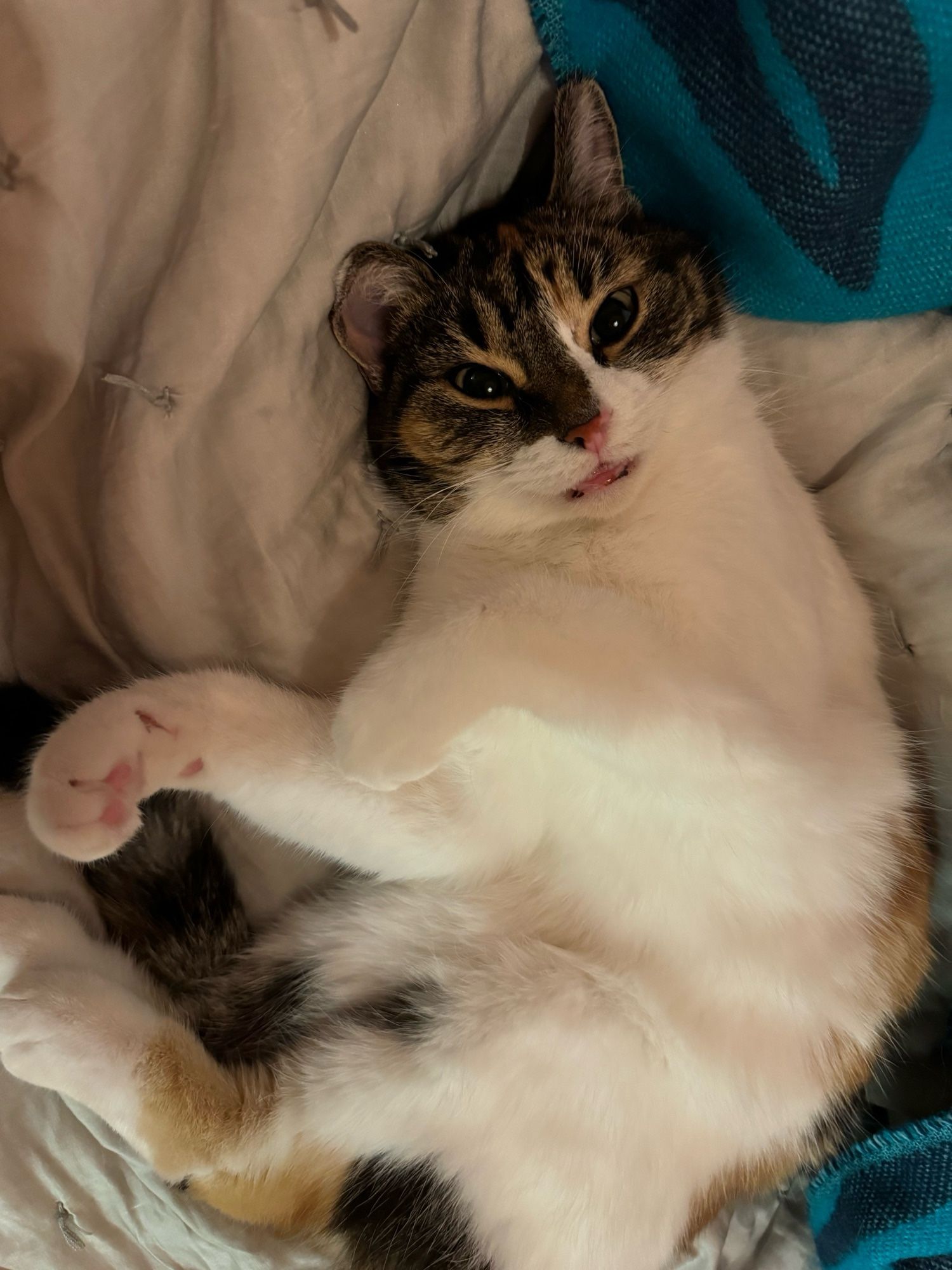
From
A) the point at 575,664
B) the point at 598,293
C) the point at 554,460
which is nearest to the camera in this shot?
the point at 575,664

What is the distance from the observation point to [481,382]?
3.79ft

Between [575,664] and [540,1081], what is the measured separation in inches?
21.0

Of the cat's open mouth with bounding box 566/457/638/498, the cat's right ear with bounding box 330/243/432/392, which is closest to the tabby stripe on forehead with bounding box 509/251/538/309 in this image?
the cat's right ear with bounding box 330/243/432/392

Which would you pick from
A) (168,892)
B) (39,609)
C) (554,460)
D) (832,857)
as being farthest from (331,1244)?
(554,460)

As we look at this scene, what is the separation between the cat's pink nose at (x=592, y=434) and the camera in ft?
3.42

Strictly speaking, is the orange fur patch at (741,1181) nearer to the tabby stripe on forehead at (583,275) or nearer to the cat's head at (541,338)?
the cat's head at (541,338)

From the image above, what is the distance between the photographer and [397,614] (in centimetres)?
133

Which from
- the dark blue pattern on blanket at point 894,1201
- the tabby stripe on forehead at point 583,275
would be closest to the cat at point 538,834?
the tabby stripe on forehead at point 583,275

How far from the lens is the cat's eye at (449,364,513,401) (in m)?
1.14

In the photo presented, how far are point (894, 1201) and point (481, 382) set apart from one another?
130 cm

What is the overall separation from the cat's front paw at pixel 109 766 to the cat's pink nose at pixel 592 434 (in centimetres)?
59

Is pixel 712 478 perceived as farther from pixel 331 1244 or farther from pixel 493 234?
pixel 331 1244

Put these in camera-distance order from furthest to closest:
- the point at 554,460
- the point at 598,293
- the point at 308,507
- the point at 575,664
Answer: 1. the point at 308,507
2. the point at 598,293
3. the point at 554,460
4. the point at 575,664

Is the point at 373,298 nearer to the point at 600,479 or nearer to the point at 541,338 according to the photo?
A: the point at 541,338
